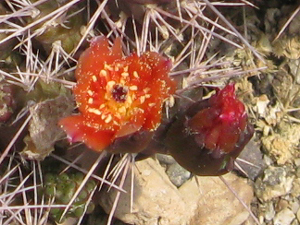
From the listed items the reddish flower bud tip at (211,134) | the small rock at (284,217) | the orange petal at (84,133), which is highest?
the orange petal at (84,133)

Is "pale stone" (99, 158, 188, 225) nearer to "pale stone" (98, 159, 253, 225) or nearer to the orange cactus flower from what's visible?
"pale stone" (98, 159, 253, 225)

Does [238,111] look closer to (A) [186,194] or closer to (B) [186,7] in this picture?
(B) [186,7]

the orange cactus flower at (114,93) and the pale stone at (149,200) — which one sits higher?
the orange cactus flower at (114,93)

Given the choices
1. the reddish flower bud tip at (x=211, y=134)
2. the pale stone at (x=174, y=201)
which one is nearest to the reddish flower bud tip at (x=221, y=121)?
the reddish flower bud tip at (x=211, y=134)

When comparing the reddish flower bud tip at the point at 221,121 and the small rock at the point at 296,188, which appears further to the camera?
the small rock at the point at 296,188

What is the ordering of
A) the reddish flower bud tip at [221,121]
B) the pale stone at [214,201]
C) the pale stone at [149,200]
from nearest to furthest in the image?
1. the reddish flower bud tip at [221,121]
2. the pale stone at [149,200]
3. the pale stone at [214,201]

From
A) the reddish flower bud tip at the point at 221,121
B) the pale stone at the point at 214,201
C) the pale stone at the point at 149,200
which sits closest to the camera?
the reddish flower bud tip at the point at 221,121

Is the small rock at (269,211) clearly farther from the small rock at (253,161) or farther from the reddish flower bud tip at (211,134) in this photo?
the reddish flower bud tip at (211,134)

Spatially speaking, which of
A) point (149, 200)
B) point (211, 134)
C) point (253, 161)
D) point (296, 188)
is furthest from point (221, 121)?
point (296, 188)
